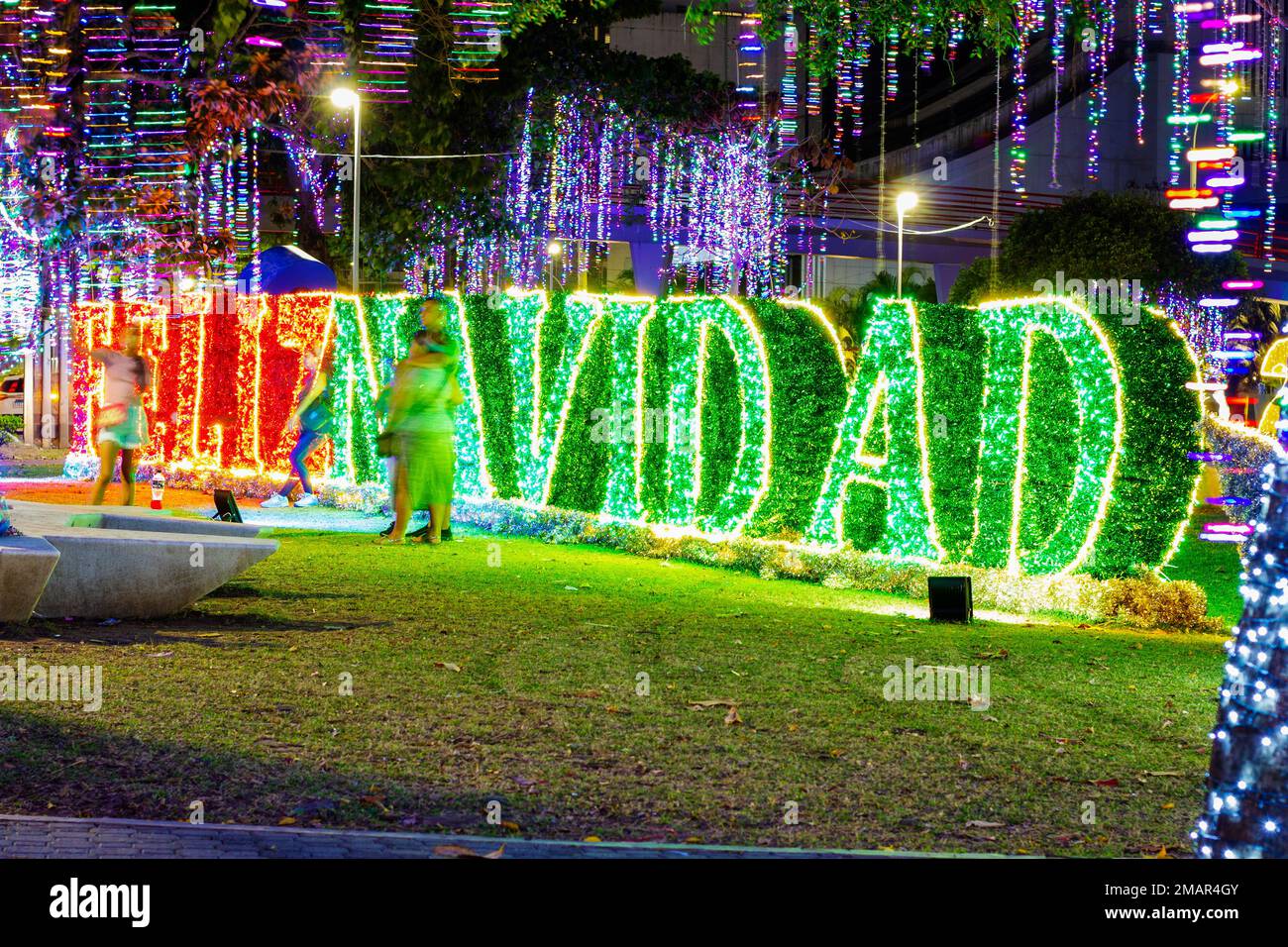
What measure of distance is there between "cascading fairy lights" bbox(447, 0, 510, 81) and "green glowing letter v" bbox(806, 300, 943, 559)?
928 cm

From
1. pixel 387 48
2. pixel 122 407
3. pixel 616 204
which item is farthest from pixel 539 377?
pixel 616 204

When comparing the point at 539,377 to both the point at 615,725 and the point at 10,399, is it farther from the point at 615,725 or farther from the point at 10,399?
the point at 10,399

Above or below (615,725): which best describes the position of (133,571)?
above

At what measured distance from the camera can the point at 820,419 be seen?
514 inches

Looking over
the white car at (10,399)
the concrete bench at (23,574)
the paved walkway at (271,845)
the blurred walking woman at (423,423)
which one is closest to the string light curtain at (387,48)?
the blurred walking woman at (423,423)

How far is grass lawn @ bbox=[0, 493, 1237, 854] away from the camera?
18.1 feet

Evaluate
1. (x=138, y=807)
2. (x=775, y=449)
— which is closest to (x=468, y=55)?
(x=775, y=449)

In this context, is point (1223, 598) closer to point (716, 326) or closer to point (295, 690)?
point (716, 326)

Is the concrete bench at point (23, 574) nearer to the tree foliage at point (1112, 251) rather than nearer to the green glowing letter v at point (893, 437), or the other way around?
the green glowing letter v at point (893, 437)

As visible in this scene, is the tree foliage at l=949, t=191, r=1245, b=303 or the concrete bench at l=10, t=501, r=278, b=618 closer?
the concrete bench at l=10, t=501, r=278, b=618

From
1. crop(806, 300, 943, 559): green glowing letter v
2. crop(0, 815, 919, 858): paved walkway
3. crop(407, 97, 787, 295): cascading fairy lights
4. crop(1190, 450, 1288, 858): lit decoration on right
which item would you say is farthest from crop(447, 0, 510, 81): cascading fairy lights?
crop(1190, 450, 1288, 858): lit decoration on right

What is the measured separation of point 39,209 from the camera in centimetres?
1410

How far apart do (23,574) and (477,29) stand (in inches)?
590

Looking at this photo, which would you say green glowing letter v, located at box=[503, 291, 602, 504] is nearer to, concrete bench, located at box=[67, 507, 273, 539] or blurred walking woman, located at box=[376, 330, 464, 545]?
blurred walking woman, located at box=[376, 330, 464, 545]
